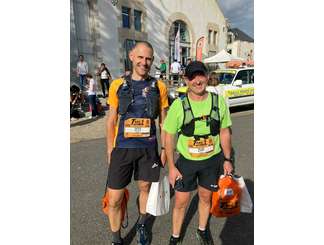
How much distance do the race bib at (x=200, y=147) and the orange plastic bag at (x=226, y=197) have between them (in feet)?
1.19

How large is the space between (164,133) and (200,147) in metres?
0.36

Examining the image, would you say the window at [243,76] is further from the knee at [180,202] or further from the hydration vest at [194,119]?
the knee at [180,202]

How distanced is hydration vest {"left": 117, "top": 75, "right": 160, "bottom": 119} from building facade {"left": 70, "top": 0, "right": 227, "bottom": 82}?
42.9 ft

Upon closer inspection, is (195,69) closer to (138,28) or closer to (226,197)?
(226,197)

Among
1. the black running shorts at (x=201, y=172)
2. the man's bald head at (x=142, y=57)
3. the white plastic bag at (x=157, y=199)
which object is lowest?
the white plastic bag at (x=157, y=199)

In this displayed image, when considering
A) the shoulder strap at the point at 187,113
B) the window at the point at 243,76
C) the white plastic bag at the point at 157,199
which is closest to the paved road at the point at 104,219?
the white plastic bag at the point at 157,199

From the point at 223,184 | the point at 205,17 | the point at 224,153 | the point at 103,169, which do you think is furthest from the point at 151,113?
the point at 205,17

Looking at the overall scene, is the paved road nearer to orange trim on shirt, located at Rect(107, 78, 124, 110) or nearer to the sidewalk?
orange trim on shirt, located at Rect(107, 78, 124, 110)

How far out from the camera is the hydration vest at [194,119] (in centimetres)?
225

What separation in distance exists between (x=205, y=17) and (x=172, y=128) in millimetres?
25635

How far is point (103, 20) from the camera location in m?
16.4

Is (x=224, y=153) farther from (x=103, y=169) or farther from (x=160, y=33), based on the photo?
(x=160, y=33)

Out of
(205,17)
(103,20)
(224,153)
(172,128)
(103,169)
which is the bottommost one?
(103,169)

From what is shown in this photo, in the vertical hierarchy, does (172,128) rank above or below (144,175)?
above
